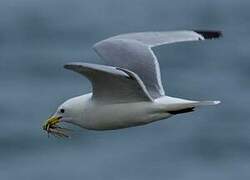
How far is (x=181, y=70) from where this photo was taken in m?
13.8

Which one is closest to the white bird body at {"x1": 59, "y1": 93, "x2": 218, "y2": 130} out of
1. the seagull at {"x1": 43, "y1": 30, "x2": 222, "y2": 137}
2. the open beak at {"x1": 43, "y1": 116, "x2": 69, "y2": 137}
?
the seagull at {"x1": 43, "y1": 30, "x2": 222, "y2": 137}

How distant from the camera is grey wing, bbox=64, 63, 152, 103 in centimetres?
629

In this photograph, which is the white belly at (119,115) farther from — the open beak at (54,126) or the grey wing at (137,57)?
the open beak at (54,126)

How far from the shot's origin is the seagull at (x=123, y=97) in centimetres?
634

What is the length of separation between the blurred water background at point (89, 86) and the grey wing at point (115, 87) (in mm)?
4291

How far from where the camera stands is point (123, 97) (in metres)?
6.56

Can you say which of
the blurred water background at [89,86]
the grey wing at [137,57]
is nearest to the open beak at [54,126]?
the grey wing at [137,57]

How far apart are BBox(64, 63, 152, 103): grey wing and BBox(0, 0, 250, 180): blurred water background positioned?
14.1 ft

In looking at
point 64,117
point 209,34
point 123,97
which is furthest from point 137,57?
point 209,34

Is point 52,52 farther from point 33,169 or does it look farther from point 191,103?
point 191,103

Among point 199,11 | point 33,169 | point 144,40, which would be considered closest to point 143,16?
point 199,11

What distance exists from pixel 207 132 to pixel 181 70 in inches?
64.5

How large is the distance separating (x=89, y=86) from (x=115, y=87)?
6.22m

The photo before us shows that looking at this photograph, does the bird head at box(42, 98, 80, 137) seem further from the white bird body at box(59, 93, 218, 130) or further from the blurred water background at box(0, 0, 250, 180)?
the blurred water background at box(0, 0, 250, 180)
